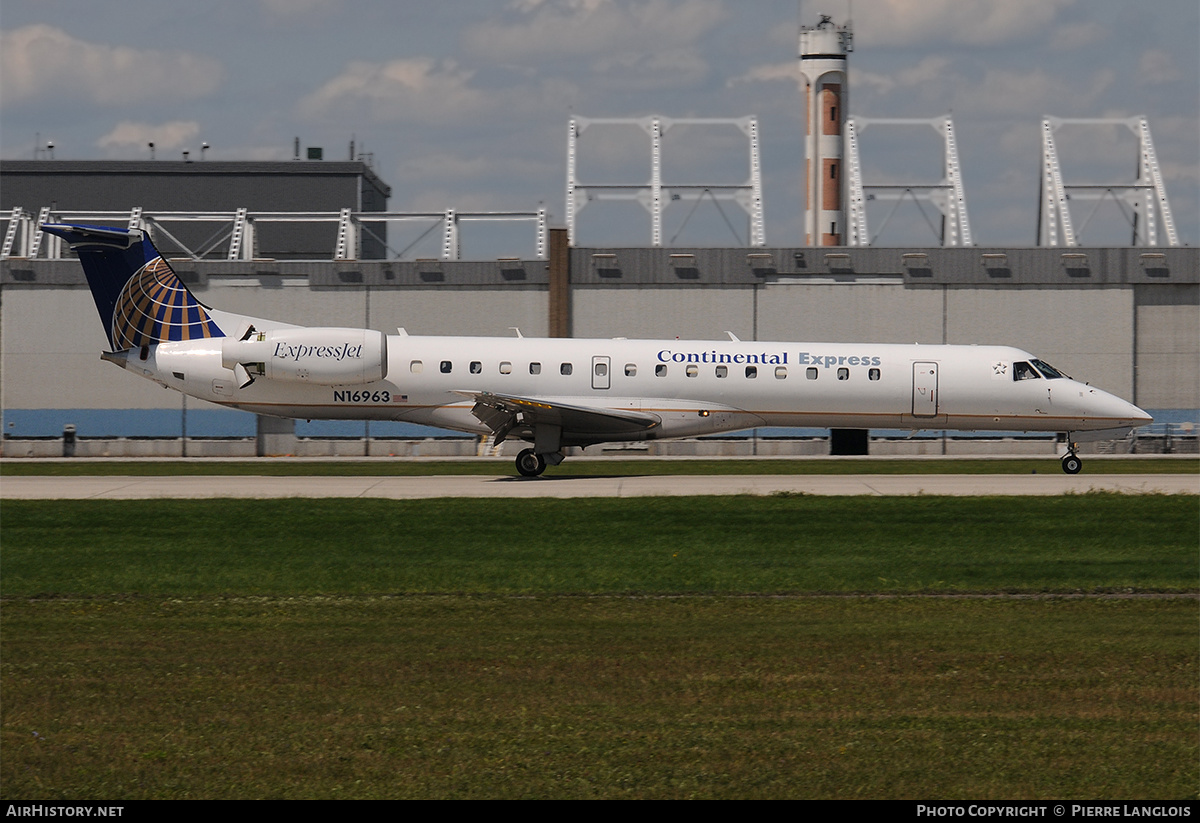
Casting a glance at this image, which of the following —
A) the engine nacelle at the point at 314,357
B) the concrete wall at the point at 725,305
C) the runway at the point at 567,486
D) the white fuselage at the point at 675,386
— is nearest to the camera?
the runway at the point at 567,486

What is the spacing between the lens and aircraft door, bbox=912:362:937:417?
30453 mm

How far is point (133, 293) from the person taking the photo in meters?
31.6

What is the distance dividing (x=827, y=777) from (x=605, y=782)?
4.63ft

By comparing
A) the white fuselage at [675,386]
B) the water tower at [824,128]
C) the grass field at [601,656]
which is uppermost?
the water tower at [824,128]

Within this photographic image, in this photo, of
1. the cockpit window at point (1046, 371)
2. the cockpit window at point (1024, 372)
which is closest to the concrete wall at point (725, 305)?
the cockpit window at point (1046, 371)

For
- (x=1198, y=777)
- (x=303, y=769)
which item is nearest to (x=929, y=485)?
(x=1198, y=777)

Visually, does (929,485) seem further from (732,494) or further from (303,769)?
(303,769)

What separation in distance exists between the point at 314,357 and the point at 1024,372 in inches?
668

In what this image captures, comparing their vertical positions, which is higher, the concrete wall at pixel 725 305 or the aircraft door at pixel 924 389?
the concrete wall at pixel 725 305

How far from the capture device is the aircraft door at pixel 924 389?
30.5 m

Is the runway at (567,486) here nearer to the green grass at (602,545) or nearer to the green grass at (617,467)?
the green grass at (602,545)

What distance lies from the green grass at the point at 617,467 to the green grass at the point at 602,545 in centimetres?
894

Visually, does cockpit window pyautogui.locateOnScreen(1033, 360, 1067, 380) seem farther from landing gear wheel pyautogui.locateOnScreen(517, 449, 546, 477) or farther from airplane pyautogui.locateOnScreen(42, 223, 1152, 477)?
landing gear wheel pyautogui.locateOnScreen(517, 449, 546, 477)

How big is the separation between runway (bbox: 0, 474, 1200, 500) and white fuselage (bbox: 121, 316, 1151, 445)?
1.58 meters
